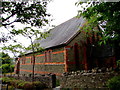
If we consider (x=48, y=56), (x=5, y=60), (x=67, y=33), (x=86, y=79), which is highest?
(x=67, y=33)

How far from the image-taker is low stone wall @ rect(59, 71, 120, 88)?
28.7ft

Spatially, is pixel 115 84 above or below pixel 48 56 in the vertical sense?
below

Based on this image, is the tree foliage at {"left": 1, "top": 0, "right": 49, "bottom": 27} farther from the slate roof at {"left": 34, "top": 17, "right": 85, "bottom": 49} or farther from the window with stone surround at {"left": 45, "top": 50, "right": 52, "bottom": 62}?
the window with stone surround at {"left": 45, "top": 50, "right": 52, "bottom": 62}

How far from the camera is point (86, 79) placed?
9.90 meters

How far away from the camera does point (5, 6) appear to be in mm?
4191

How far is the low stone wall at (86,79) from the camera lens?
8754mm

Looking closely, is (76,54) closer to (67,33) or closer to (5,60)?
(67,33)

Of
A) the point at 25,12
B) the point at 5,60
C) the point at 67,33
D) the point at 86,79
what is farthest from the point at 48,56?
the point at 25,12

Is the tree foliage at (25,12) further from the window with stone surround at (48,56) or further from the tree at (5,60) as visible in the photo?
the window with stone surround at (48,56)

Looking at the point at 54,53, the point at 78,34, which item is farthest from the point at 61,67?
the point at 78,34

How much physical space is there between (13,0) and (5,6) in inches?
13.3

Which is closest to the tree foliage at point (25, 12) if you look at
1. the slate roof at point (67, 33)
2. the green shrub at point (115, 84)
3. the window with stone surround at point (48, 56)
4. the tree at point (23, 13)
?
the tree at point (23, 13)

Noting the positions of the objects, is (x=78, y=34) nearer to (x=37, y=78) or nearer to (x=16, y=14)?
(x=37, y=78)

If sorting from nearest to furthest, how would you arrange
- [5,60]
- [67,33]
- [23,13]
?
[23,13] < [5,60] < [67,33]
